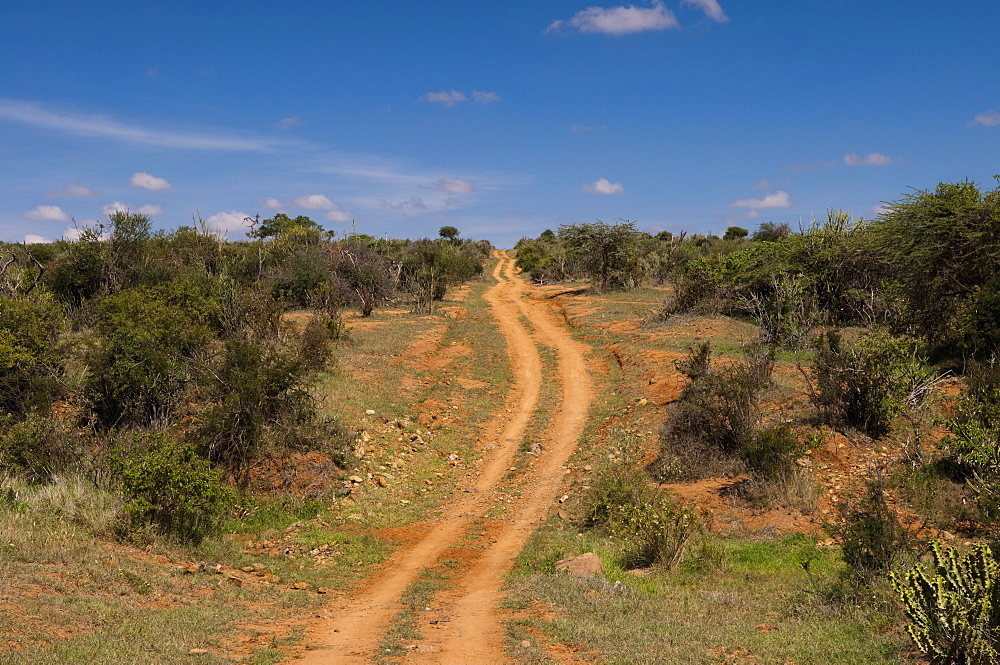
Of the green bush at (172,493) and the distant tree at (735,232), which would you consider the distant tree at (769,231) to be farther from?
the green bush at (172,493)

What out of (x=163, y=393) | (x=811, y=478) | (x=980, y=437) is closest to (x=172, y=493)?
(x=163, y=393)

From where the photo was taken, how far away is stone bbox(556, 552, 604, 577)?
27.5 ft

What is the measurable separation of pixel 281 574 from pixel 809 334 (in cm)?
1566

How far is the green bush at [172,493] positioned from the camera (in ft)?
29.3

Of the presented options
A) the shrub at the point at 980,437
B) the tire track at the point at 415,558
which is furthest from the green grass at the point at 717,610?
the shrub at the point at 980,437

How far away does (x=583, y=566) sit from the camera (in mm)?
8523

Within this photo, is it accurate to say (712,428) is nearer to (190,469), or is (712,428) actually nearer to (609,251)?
(190,469)

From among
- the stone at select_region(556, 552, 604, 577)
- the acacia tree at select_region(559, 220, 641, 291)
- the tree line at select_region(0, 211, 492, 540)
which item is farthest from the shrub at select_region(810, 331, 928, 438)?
the acacia tree at select_region(559, 220, 641, 291)

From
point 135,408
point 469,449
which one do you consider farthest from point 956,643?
point 135,408

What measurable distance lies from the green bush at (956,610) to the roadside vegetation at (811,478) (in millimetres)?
16

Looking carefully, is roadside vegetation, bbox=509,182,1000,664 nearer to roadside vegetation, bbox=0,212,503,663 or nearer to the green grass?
the green grass

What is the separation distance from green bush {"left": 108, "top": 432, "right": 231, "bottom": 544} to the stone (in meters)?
4.83

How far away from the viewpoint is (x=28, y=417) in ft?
39.9

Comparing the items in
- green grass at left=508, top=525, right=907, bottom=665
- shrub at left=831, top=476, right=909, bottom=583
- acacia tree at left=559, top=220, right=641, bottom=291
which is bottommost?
green grass at left=508, top=525, right=907, bottom=665
